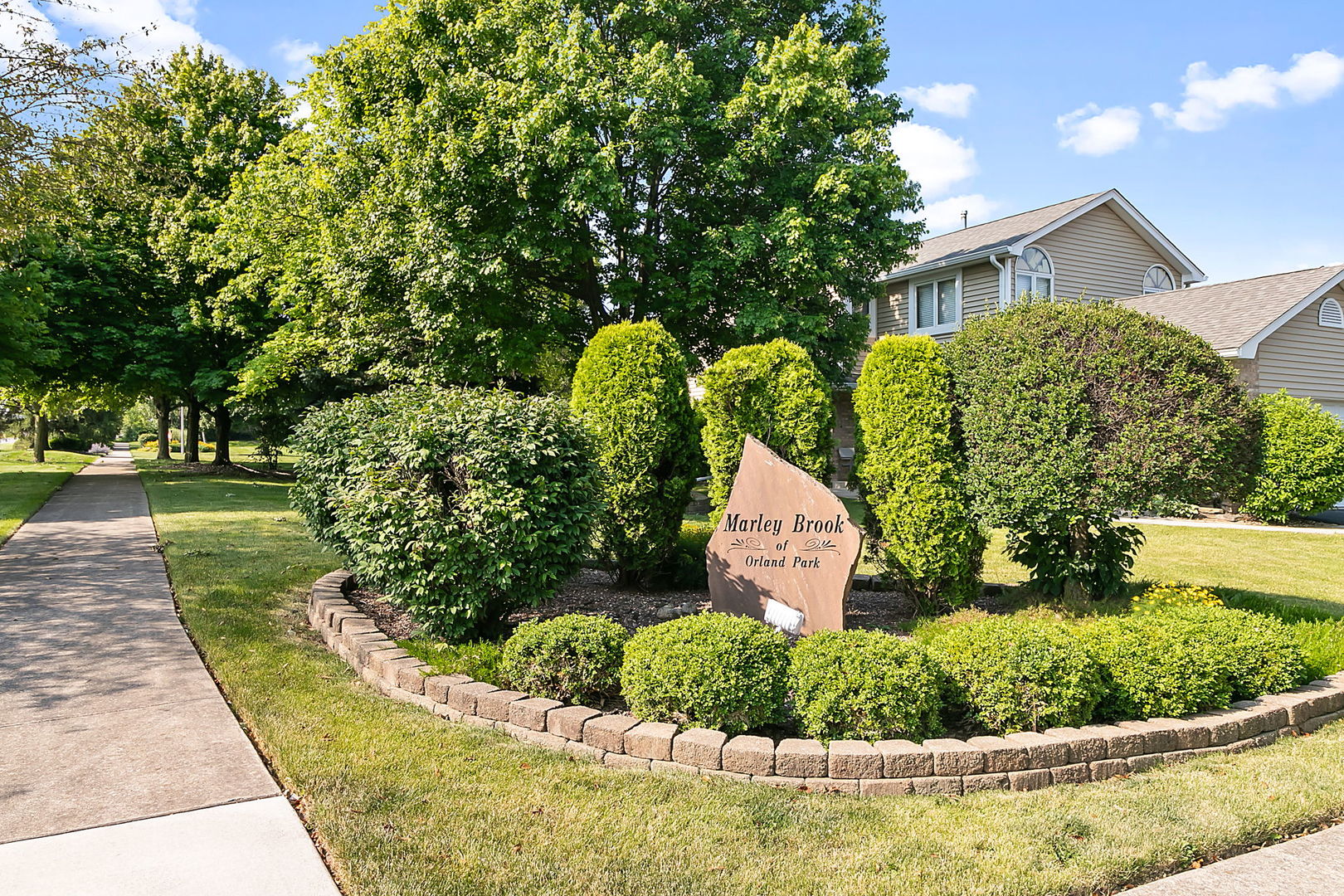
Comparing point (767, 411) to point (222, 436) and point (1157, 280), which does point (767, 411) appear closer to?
point (1157, 280)

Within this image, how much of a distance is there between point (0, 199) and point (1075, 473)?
509 inches

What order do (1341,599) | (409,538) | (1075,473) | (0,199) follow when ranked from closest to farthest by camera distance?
(409,538), (1075,473), (1341,599), (0,199)

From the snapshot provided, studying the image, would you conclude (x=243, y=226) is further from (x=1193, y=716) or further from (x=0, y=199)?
(x=1193, y=716)

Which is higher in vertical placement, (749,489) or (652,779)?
(749,489)

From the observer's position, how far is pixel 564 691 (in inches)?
181

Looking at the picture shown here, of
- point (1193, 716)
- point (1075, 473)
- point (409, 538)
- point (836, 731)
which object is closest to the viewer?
point (836, 731)

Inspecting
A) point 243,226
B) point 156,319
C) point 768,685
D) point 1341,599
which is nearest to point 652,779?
point 768,685

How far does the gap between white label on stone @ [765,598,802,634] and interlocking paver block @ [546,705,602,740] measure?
7.57 ft

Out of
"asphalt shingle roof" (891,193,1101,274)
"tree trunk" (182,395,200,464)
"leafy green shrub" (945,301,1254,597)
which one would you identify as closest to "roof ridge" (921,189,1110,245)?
"asphalt shingle roof" (891,193,1101,274)

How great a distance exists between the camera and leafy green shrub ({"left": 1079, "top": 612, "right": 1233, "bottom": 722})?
4.41m

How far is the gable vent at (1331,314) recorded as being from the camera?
17281mm

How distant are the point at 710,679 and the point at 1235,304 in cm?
1906

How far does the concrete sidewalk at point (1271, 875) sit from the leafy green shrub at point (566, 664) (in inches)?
109

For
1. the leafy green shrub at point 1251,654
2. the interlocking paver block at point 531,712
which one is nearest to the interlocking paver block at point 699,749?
the interlocking paver block at point 531,712
